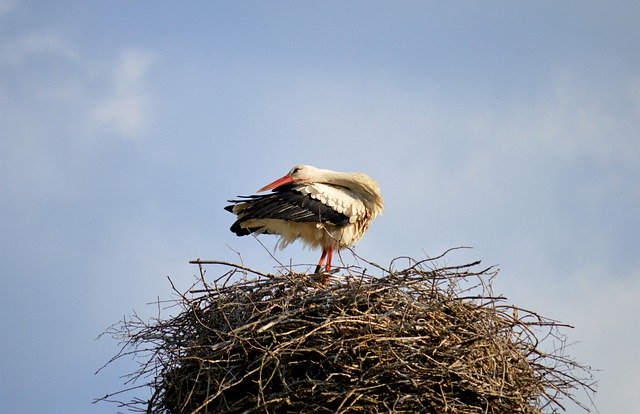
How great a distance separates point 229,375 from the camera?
21.1ft

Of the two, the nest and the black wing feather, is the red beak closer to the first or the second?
the black wing feather

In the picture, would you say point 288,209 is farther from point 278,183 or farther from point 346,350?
point 346,350

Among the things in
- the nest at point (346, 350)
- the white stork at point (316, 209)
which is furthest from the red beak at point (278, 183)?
the nest at point (346, 350)

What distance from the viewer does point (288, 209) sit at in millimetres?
9422

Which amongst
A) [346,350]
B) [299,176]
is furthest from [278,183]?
[346,350]

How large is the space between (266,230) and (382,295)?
318 centimetres

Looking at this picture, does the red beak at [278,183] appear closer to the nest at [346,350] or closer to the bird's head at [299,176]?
the bird's head at [299,176]

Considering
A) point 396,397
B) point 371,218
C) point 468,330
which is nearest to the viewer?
point 396,397

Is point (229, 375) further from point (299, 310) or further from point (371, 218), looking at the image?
point (371, 218)

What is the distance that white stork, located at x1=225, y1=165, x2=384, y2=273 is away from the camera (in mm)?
9445

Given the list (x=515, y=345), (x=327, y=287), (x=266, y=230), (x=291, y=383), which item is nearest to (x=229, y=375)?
(x=291, y=383)

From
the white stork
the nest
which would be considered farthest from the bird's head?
the nest

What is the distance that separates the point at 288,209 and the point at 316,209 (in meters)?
0.27

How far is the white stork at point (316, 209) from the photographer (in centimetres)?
945
